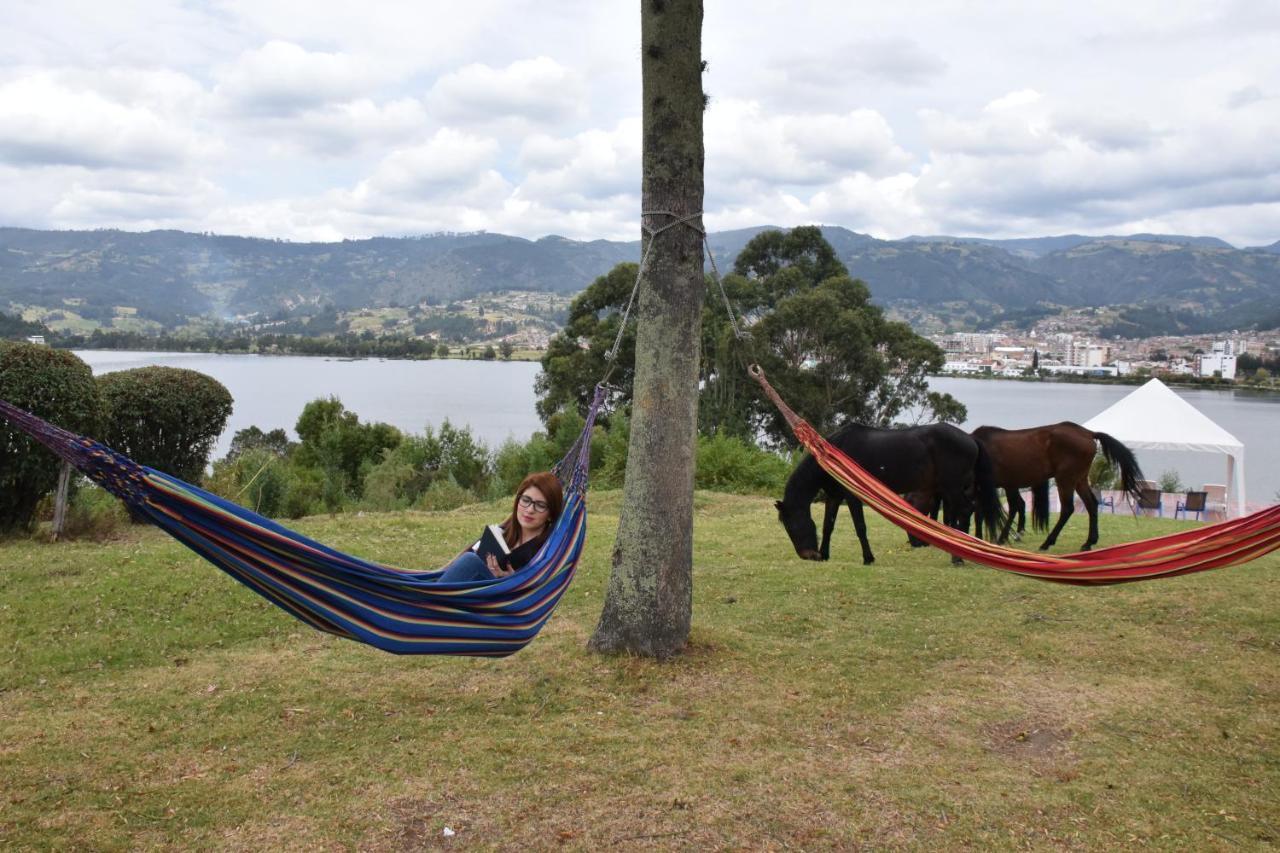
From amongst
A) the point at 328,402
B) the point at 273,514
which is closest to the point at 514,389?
the point at 328,402

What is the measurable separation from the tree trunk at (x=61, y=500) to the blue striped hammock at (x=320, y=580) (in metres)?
5.12

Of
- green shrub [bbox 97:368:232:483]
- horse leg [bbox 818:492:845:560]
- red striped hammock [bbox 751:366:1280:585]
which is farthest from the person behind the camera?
green shrub [bbox 97:368:232:483]

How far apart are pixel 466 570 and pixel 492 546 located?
0.24 m

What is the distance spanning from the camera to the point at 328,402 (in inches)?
1030

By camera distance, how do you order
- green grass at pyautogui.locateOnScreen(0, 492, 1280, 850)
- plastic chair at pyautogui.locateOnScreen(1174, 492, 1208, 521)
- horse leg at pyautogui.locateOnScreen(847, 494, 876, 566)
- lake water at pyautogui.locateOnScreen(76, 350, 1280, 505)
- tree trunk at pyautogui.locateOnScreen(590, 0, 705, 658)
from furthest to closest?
lake water at pyautogui.locateOnScreen(76, 350, 1280, 505), plastic chair at pyautogui.locateOnScreen(1174, 492, 1208, 521), horse leg at pyautogui.locateOnScreen(847, 494, 876, 566), tree trunk at pyautogui.locateOnScreen(590, 0, 705, 658), green grass at pyautogui.locateOnScreen(0, 492, 1280, 850)

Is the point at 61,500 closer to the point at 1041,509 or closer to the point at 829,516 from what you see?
the point at 829,516

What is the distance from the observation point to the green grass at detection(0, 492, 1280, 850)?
289 centimetres

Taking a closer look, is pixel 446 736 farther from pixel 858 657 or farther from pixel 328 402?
pixel 328 402

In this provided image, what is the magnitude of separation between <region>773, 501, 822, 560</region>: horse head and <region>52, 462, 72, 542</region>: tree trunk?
6.03 m

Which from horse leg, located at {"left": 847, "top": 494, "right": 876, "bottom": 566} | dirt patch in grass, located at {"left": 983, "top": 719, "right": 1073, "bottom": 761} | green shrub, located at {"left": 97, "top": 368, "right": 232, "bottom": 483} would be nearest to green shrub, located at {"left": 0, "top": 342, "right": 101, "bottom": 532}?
green shrub, located at {"left": 97, "top": 368, "right": 232, "bottom": 483}

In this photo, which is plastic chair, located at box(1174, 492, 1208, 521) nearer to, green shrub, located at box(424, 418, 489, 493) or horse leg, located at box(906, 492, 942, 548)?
horse leg, located at box(906, 492, 942, 548)

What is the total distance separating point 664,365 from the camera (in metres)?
4.43

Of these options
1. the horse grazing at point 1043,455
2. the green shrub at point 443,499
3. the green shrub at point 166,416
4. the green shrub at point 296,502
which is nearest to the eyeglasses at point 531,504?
the horse grazing at point 1043,455

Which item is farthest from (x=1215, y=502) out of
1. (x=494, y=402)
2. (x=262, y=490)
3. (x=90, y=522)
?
(x=494, y=402)
